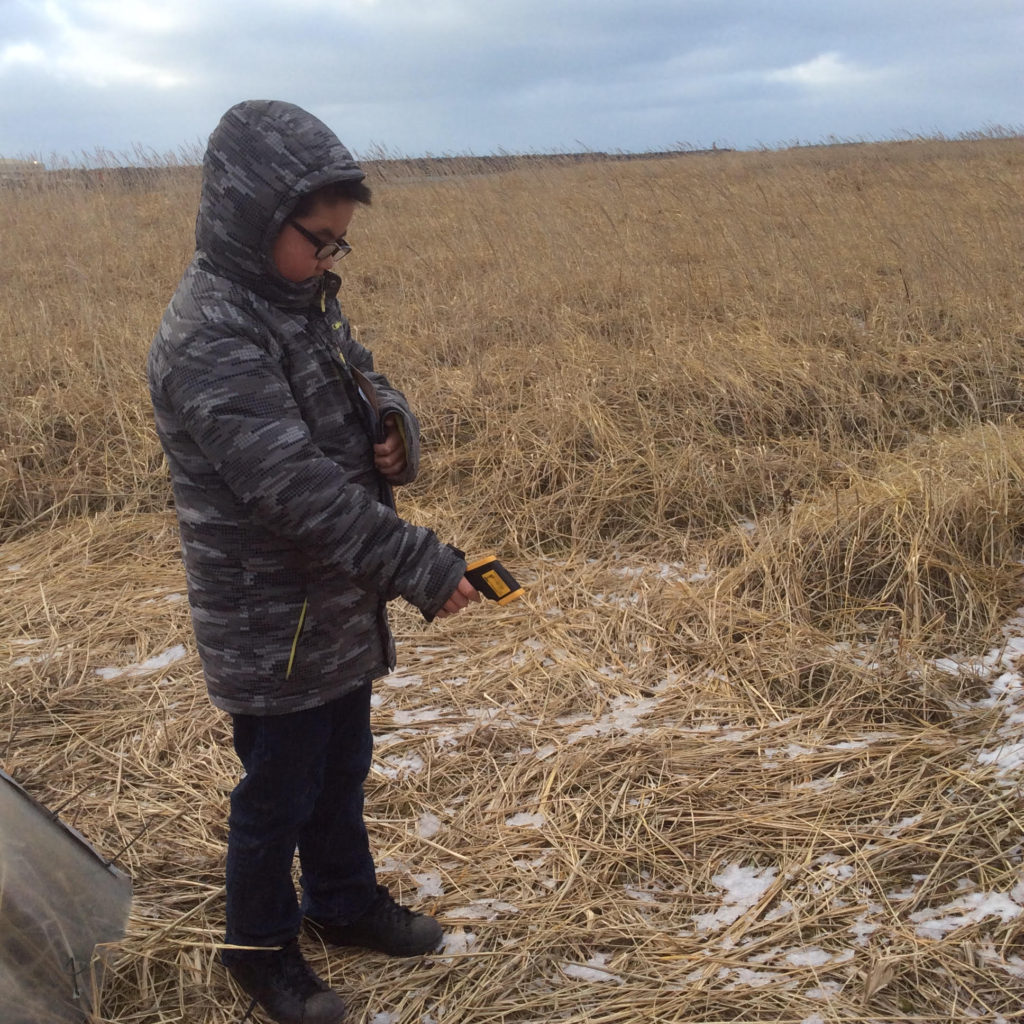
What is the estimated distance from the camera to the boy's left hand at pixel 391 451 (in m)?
1.58

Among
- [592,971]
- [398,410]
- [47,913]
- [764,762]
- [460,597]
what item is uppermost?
[398,410]

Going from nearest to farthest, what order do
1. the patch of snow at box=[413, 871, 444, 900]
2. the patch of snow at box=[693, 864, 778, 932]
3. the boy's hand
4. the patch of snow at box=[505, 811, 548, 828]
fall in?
1. the boy's hand
2. the patch of snow at box=[693, 864, 778, 932]
3. the patch of snow at box=[413, 871, 444, 900]
4. the patch of snow at box=[505, 811, 548, 828]

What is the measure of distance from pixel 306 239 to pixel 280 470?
1.20 feet

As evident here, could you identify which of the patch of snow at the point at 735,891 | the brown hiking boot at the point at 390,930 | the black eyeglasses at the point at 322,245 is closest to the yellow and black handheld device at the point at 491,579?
the black eyeglasses at the point at 322,245

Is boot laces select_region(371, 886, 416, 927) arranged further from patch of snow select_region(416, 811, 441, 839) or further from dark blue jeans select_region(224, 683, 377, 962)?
patch of snow select_region(416, 811, 441, 839)

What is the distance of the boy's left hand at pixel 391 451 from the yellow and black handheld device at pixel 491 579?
8.9 inches

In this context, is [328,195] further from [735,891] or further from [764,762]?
[764,762]

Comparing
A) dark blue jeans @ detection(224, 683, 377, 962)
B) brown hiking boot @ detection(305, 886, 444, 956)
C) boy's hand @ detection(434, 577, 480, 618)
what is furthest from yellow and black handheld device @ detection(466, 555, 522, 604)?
brown hiking boot @ detection(305, 886, 444, 956)

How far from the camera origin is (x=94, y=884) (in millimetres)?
1846

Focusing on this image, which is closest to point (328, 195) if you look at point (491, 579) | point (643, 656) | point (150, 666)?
point (491, 579)

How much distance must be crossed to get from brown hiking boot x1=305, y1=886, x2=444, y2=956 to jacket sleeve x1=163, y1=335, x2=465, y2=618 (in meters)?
0.79

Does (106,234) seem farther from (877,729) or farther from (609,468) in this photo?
(877,729)

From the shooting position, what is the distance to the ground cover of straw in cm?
184

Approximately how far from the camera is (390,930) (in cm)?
187
